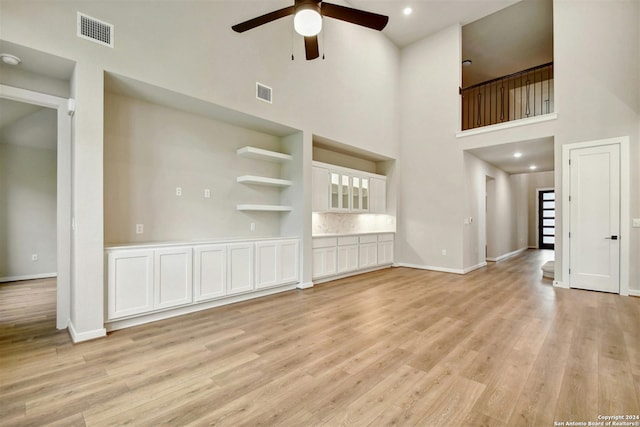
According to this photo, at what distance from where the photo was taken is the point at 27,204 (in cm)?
579

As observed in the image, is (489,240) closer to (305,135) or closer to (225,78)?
(305,135)

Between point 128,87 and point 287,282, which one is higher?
point 128,87

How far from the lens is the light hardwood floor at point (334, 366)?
1.80 m

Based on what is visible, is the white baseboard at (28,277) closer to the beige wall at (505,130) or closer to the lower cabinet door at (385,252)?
the lower cabinet door at (385,252)

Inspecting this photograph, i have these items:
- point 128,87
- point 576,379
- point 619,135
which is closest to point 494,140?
point 619,135

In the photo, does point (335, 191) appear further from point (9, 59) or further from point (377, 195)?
point (9, 59)

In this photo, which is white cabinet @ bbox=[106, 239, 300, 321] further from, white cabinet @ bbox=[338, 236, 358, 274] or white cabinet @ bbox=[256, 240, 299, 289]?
white cabinet @ bbox=[338, 236, 358, 274]

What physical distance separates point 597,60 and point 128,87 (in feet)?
23.1

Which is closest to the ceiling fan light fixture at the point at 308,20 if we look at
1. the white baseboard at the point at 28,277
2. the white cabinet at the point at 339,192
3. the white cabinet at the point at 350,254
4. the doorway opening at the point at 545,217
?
the white cabinet at the point at 339,192

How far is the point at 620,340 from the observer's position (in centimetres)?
287

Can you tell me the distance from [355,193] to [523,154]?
4.03 m

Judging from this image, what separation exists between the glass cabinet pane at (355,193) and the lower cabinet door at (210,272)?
10.2ft

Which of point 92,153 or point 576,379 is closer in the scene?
point 576,379

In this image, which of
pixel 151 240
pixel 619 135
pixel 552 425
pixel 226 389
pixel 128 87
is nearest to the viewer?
pixel 552 425
